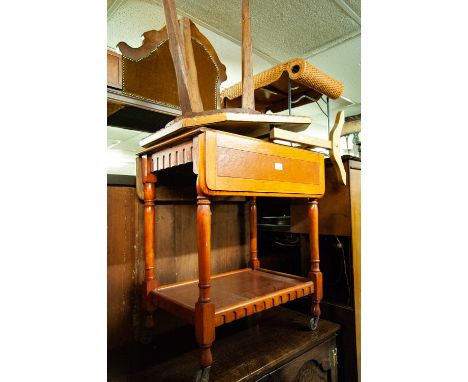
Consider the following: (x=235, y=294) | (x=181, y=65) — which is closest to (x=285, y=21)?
(x=181, y=65)

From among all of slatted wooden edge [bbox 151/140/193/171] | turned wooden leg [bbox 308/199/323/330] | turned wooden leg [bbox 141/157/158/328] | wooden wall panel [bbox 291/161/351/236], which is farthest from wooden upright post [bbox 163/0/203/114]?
wooden wall panel [bbox 291/161/351/236]

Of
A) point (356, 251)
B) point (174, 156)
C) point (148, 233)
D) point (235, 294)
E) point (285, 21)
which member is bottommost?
point (235, 294)

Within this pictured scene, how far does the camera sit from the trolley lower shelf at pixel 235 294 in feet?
3.05

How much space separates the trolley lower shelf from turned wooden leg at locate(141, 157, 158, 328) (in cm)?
4

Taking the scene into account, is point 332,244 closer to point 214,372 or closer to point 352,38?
point 214,372

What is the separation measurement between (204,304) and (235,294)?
9.9 inches

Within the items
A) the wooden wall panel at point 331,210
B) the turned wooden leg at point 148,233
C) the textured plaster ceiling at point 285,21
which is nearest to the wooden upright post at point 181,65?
the turned wooden leg at point 148,233

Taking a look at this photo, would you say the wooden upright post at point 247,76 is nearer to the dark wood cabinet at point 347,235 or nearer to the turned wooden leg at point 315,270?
the turned wooden leg at point 315,270

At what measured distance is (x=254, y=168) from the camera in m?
0.93

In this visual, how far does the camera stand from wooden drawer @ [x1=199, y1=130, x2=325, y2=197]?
0.83m

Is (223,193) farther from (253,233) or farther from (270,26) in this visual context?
(270,26)
